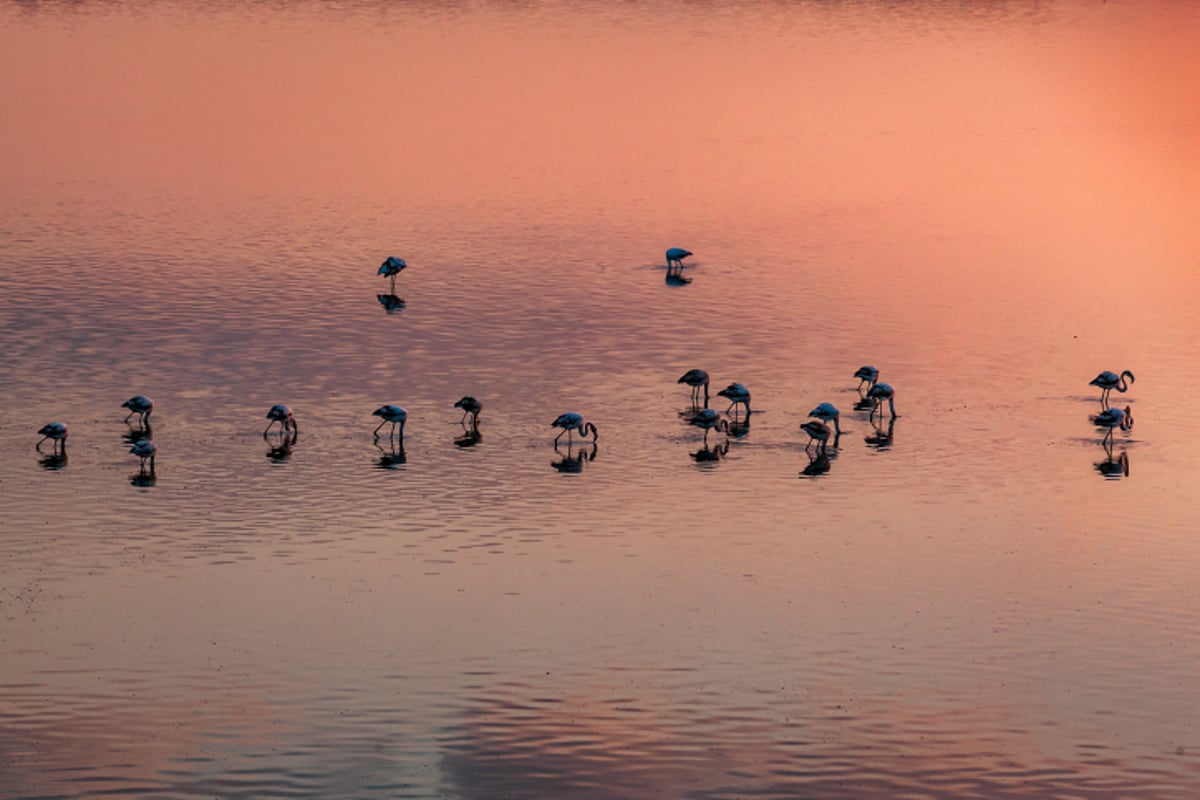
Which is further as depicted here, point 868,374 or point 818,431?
point 868,374

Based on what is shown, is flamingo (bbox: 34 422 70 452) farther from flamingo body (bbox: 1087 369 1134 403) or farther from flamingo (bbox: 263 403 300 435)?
flamingo body (bbox: 1087 369 1134 403)

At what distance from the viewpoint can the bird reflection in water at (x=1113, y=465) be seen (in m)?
61.0

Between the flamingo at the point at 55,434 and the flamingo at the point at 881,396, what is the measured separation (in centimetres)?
2302

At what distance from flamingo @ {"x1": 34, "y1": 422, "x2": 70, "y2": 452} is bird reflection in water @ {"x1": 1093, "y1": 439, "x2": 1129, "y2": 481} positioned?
28.3 meters

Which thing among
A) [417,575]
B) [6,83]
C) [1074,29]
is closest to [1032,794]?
[417,575]

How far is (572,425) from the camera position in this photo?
62125 millimetres

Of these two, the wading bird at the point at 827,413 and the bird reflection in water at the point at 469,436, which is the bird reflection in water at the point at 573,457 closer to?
the bird reflection in water at the point at 469,436

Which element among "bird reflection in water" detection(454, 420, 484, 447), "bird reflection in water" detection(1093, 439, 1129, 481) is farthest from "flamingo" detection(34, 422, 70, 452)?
"bird reflection in water" detection(1093, 439, 1129, 481)

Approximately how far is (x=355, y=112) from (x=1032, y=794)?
89.9 metres

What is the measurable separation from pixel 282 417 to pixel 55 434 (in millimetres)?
6127

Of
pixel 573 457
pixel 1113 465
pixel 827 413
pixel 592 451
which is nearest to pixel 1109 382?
pixel 1113 465

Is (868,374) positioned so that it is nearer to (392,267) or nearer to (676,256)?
(676,256)

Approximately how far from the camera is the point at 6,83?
13262 cm

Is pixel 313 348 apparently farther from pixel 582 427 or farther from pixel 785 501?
pixel 785 501
